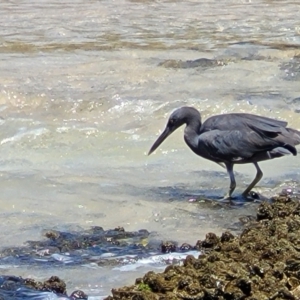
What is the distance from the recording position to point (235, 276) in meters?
5.20

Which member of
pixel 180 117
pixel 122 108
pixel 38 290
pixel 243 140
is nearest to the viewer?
pixel 38 290

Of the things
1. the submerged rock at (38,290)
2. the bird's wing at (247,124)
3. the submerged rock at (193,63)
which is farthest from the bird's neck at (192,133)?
the submerged rock at (193,63)

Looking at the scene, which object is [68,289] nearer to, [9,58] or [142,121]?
[142,121]

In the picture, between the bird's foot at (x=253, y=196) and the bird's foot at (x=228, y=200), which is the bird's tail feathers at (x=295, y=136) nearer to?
the bird's foot at (x=253, y=196)

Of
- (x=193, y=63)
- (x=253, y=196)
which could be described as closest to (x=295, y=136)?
(x=253, y=196)

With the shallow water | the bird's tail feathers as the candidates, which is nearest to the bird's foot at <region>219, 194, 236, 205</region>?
the shallow water

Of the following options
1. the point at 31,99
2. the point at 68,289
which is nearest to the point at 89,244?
the point at 68,289

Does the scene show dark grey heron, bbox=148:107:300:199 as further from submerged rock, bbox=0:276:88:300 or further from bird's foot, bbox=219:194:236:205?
submerged rock, bbox=0:276:88:300

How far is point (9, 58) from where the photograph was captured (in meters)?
14.4

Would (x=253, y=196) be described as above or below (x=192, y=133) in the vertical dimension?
below

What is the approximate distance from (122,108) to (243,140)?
3785 millimetres

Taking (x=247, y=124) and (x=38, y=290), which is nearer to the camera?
(x=38, y=290)

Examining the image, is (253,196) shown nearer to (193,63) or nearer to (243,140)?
(243,140)

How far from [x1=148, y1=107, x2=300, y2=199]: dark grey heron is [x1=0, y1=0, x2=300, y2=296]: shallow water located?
1.33 ft
